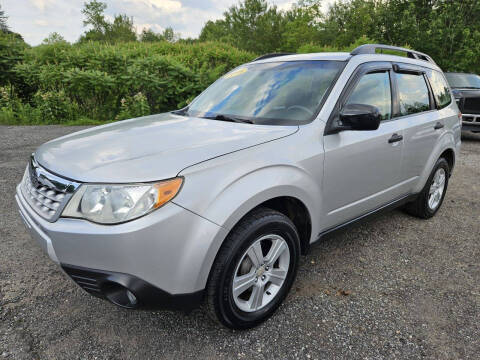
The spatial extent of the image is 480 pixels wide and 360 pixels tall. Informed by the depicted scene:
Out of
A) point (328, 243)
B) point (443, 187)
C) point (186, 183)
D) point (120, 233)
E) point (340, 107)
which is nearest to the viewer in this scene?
point (120, 233)

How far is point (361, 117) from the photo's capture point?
2.16m

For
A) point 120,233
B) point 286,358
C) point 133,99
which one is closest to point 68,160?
point 120,233

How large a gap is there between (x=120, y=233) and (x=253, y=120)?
1.27m

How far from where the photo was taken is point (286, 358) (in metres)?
1.84

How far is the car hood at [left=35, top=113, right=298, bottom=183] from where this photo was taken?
64.1 inches

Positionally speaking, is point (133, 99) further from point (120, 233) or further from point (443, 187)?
point (120, 233)

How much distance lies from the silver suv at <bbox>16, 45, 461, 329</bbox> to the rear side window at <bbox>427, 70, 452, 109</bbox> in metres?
0.52

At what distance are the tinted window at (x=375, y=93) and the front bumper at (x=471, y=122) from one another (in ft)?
22.8

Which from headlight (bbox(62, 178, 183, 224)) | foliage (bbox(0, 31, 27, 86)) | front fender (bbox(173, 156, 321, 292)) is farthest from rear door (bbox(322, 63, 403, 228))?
foliage (bbox(0, 31, 27, 86))

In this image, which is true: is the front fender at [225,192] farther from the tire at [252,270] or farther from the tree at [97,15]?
the tree at [97,15]

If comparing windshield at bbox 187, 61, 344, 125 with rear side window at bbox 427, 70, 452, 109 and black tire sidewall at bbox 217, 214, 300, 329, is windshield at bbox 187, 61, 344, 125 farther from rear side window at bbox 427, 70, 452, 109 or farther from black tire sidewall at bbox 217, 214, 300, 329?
rear side window at bbox 427, 70, 452, 109

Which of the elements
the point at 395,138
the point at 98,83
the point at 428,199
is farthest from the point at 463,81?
the point at 98,83

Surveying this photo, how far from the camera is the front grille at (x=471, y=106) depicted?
26.8 feet

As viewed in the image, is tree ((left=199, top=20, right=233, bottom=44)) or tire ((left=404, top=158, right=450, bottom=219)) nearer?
tire ((left=404, top=158, right=450, bottom=219))
